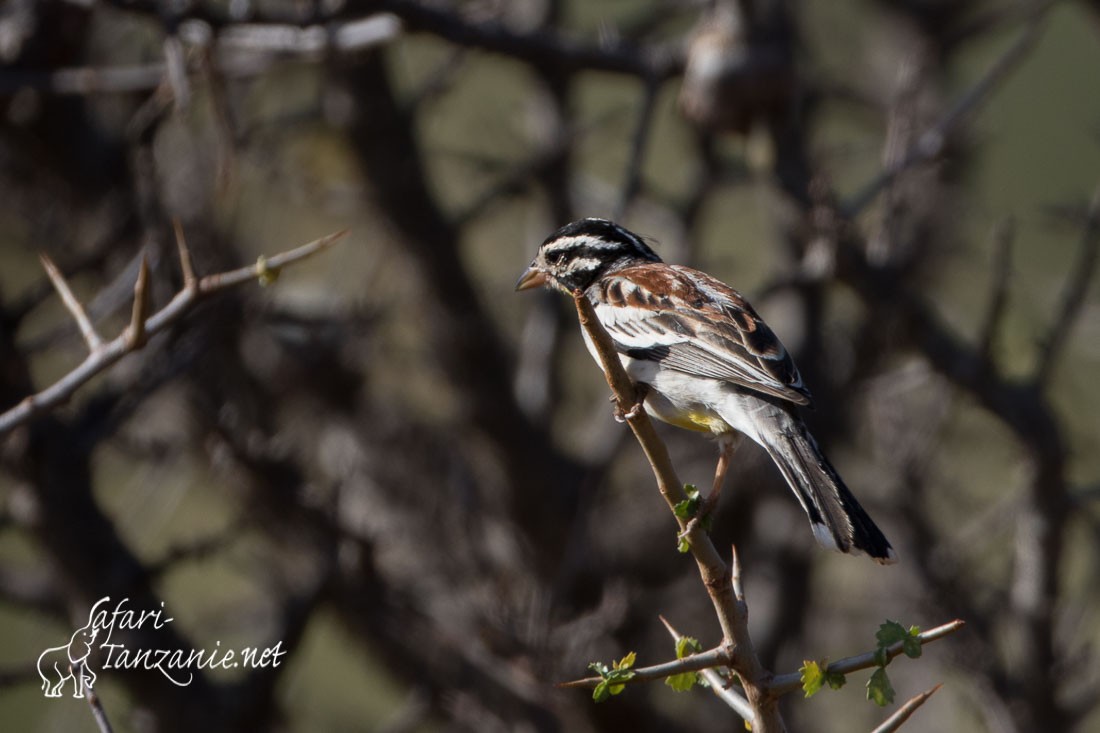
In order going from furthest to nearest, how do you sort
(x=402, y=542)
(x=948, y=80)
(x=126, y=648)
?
(x=948, y=80) < (x=402, y=542) < (x=126, y=648)

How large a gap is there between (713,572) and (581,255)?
78.7 inches

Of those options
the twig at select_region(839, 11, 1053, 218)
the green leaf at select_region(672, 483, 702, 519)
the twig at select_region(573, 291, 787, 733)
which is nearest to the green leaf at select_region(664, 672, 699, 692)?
the twig at select_region(573, 291, 787, 733)

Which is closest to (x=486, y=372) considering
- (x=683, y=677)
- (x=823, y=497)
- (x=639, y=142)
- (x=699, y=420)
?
(x=639, y=142)

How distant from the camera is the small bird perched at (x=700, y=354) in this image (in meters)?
3.66

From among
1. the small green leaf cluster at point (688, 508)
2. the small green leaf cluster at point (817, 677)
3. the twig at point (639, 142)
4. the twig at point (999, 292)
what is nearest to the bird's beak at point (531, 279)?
the twig at point (639, 142)

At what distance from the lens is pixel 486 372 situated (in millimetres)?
6750

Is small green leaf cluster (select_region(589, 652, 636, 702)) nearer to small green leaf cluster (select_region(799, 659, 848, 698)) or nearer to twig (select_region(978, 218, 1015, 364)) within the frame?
small green leaf cluster (select_region(799, 659, 848, 698))

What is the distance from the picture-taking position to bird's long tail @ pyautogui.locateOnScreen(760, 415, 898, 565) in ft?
10.3

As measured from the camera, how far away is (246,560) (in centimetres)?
733

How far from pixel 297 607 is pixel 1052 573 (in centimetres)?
340

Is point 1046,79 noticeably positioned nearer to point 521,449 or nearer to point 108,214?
point 521,449

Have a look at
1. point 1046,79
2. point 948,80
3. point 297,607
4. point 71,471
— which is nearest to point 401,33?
point 71,471

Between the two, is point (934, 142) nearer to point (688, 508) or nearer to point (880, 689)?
point (688, 508)

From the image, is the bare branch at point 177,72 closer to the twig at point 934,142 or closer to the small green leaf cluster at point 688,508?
the small green leaf cluster at point 688,508
